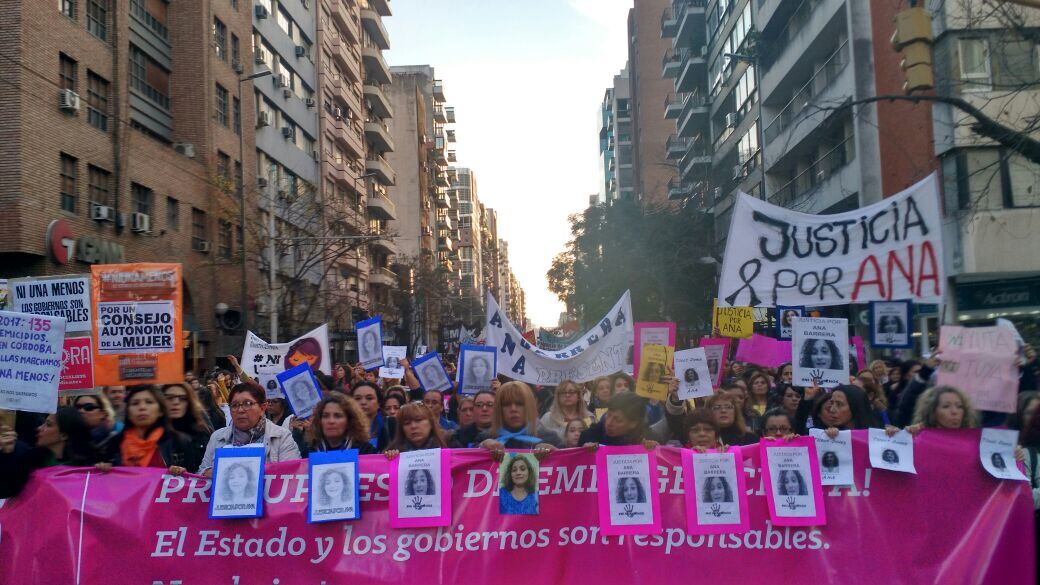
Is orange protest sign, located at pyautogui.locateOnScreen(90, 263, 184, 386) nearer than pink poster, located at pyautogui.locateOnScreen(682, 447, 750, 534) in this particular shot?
No

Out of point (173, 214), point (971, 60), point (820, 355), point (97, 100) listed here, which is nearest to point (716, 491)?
point (820, 355)

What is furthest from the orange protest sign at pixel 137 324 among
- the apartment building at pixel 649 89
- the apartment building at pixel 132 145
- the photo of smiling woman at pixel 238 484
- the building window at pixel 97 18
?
the apartment building at pixel 649 89

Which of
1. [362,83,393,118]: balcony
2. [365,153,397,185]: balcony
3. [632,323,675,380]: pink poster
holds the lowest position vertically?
[632,323,675,380]: pink poster

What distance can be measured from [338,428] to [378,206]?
55248 millimetres

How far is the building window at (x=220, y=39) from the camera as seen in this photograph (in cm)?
3390

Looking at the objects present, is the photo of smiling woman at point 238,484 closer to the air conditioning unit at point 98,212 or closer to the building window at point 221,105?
the air conditioning unit at point 98,212

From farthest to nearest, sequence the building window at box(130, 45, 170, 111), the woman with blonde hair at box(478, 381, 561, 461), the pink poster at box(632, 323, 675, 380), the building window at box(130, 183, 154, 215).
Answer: the building window at box(130, 45, 170, 111) < the building window at box(130, 183, 154, 215) < the pink poster at box(632, 323, 675, 380) < the woman with blonde hair at box(478, 381, 561, 461)

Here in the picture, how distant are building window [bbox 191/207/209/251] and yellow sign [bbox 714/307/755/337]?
22726mm

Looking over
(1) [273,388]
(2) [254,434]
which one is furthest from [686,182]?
(2) [254,434]

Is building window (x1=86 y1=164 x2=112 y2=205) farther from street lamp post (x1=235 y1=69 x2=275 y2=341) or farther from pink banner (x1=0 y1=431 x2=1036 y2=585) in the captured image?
pink banner (x1=0 y1=431 x2=1036 y2=585)

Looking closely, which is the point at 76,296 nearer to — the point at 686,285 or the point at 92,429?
the point at 92,429

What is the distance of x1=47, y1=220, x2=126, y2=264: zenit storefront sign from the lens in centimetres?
2189

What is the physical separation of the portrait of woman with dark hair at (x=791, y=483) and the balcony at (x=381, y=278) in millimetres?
55306

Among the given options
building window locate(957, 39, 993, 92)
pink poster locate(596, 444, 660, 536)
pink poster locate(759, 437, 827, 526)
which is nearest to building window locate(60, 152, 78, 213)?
pink poster locate(596, 444, 660, 536)
